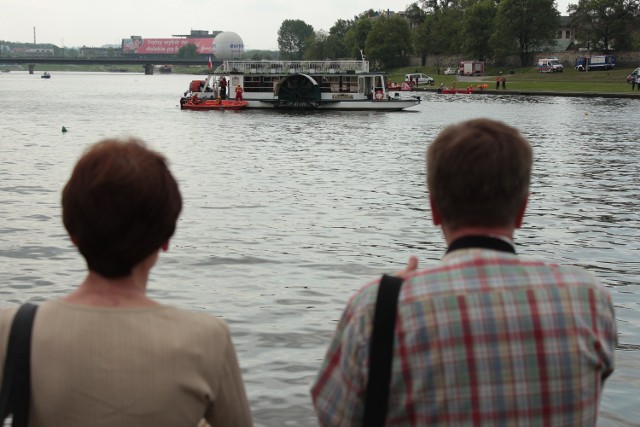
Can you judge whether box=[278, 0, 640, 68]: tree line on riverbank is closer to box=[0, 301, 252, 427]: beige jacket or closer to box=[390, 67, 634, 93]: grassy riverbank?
box=[390, 67, 634, 93]: grassy riverbank

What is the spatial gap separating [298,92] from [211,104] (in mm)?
5620

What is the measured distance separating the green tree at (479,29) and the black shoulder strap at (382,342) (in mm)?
131010

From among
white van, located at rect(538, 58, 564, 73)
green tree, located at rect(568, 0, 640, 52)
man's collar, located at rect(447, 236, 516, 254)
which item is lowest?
man's collar, located at rect(447, 236, 516, 254)

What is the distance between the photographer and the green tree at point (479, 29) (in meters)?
130

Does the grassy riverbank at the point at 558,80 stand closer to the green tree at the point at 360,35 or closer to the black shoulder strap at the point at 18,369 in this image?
the green tree at the point at 360,35

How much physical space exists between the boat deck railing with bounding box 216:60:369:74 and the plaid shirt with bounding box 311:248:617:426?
57.9 meters

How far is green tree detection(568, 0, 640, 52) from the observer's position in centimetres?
11431

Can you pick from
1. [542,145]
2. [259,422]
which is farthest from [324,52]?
[259,422]

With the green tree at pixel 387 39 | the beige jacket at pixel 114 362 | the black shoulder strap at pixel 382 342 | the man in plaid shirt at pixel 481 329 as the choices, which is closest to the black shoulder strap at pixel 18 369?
the beige jacket at pixel 114 362

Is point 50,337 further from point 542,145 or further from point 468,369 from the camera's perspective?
point 542,145

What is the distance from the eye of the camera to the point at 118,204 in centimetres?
274

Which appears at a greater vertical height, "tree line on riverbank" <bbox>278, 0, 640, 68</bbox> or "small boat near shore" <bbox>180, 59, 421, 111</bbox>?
"tree line on riverbank" <bbox>278, 0, 640, 68</bbox>

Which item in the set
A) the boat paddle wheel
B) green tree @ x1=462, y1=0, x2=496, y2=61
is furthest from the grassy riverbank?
the boat paddle wheel

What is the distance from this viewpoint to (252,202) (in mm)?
18719
